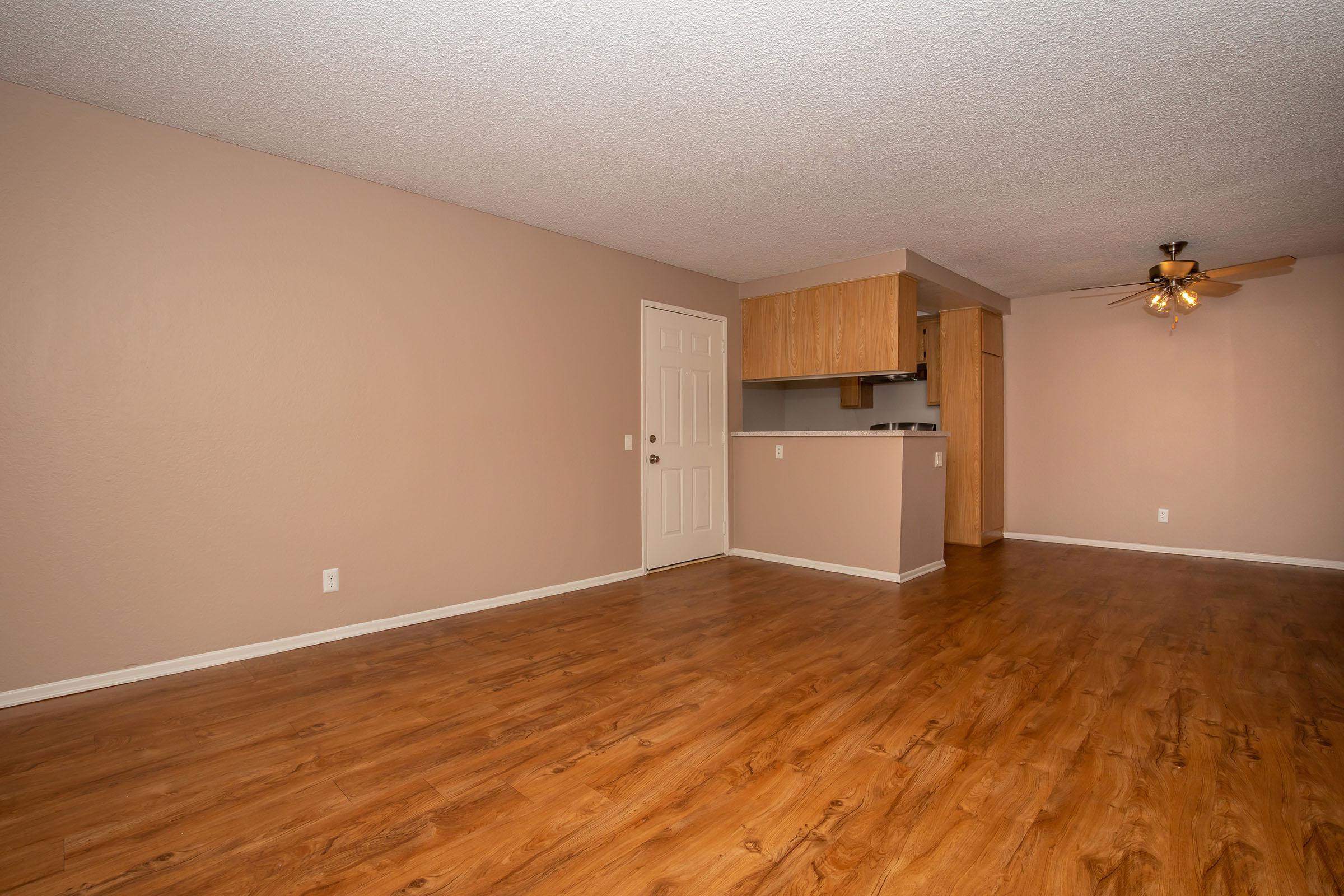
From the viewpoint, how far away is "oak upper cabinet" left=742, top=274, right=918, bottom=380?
511 centimetres

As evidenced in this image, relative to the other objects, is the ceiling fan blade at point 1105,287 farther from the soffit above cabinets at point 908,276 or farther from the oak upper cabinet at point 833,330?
the oak upper cabinet at point 833,330

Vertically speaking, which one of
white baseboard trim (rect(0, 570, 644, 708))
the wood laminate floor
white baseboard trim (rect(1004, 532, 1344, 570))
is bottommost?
the wood laminate floor

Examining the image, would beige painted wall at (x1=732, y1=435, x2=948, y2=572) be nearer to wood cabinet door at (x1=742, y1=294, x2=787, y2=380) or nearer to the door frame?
the door frame

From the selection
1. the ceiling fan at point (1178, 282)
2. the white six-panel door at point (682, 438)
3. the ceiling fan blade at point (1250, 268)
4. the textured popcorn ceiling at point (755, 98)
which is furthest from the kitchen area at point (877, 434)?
the ceiling fan blade at point (1250, 268)

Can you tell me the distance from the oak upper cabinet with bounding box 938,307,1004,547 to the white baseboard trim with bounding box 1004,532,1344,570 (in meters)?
0.50

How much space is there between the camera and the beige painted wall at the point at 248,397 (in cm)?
272

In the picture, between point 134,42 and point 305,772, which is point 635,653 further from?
point 134,42

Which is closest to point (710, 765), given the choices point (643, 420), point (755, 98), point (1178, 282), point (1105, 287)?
point (755, 98)

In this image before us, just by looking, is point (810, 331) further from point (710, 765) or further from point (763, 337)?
point (710, 765)

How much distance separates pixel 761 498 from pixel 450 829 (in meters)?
4.22

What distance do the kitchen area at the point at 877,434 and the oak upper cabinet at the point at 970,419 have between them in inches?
0.5

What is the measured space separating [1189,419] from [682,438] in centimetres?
458

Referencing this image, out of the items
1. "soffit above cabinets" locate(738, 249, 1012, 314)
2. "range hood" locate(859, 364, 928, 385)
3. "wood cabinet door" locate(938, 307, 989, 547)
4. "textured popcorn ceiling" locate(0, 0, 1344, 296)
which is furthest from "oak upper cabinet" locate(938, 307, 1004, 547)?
"textured popcorn ceiling" locate(0, 0, 1344, 296)

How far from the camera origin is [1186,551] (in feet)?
19.5
